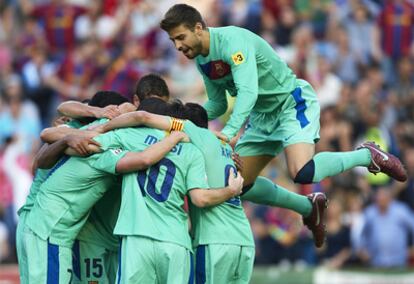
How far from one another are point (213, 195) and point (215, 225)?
12.5 inches

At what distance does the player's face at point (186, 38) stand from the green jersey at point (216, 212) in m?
0.86

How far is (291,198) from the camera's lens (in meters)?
12.4

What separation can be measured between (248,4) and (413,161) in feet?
13.5

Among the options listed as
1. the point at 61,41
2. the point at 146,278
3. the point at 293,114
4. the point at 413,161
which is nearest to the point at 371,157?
the point at 293,114

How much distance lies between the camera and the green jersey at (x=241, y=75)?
1098cm

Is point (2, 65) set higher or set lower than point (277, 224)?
higher

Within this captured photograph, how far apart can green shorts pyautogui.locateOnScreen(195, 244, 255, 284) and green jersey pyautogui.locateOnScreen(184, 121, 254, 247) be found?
2.0 inches

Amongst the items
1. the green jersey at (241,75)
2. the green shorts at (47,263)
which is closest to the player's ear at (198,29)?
the green jersey at (241,75)

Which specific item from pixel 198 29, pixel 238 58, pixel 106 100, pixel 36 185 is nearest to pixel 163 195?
pixel 106 100

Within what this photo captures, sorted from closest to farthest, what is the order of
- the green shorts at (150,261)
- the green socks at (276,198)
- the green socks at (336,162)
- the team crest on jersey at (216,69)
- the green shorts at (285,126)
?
the green shorts at (150,261), the team crest on jersey at (216,69), the green socks at (336,162), the green shorts at (285,126), the green socks at (276,198)

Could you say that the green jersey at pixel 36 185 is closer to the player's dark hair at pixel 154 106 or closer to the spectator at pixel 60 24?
the player's dark hair at pixel 154 106

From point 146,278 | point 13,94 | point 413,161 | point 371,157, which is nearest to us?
point 146,278

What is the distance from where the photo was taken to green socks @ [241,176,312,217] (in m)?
12.3

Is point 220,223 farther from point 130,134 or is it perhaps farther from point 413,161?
point 413,161
